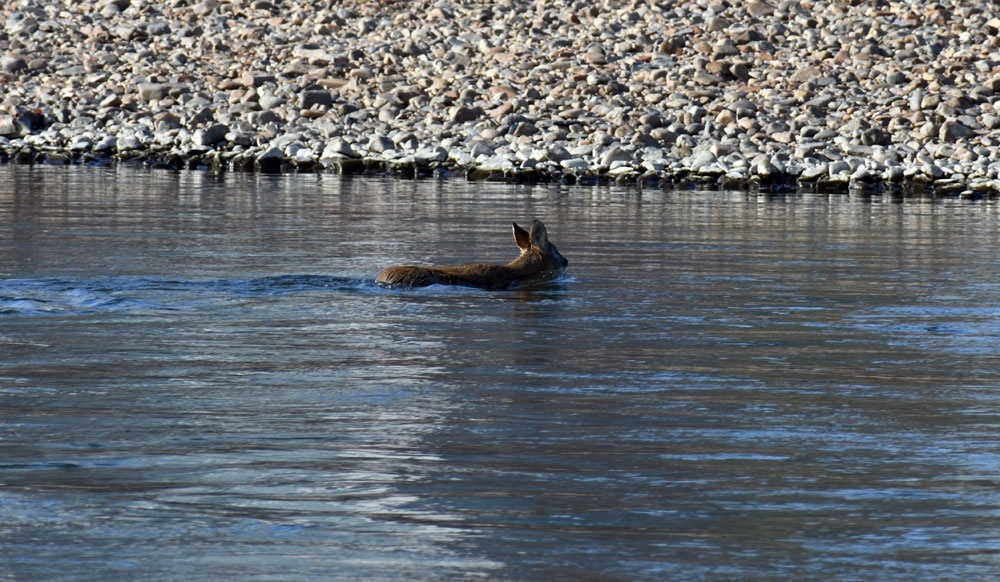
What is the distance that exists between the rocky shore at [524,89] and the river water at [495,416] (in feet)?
43.9

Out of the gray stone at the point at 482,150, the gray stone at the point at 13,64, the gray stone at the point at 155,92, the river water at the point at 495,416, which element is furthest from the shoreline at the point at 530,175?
the river water at the point at 495,416

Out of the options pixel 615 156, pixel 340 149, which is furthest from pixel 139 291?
pixel 340 149

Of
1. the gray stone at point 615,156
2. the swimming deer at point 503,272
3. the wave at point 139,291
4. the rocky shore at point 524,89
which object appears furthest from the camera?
the rocky shore at point 524,89

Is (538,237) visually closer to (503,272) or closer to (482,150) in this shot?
(503,272)

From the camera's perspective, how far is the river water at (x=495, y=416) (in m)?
5.03

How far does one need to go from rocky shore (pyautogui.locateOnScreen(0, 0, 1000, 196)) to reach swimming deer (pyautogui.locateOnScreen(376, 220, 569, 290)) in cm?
1478

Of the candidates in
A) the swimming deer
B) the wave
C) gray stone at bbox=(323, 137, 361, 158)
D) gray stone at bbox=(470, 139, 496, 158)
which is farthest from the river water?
gray stone at bbox=(323, 137, 361, 158)

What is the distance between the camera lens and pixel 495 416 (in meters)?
7.05

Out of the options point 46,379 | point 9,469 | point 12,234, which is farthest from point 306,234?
point 9,469

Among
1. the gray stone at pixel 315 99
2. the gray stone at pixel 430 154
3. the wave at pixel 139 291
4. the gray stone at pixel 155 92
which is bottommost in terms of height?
the wave at pixel 139 291

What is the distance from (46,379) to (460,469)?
2.75m

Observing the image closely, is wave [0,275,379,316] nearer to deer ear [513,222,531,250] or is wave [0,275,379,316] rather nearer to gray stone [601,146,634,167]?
deer ear [513,222,531,250]

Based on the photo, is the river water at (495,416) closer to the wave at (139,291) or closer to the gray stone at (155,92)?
the wave at (139,291)

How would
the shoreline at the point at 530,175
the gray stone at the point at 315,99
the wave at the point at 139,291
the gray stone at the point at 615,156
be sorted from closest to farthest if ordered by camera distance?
the wave at the point at 139,291 < the shoreline at the point at 530,175 < the gray stone at the point at 615,156 < the gray stone at the point at 315,99
